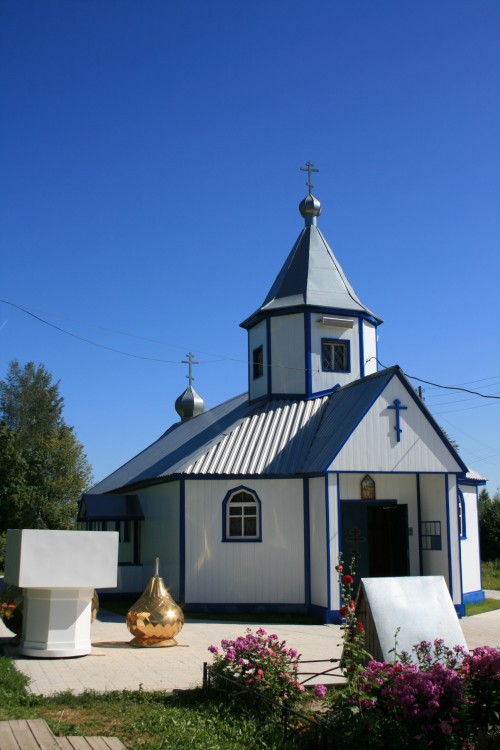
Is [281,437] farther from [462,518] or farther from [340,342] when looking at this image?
Answer: [462,518]

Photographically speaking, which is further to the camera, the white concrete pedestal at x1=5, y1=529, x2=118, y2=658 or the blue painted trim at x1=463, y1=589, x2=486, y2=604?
the blue painted trim at x1=463, y1=589, x2=486, y2=604

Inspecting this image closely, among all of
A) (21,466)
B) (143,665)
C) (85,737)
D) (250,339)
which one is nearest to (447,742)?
(85,737)

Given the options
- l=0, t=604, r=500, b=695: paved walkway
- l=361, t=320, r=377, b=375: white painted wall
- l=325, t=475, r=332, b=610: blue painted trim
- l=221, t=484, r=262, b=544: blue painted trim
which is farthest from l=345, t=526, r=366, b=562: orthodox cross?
l=361, t=320, r=377, b=375: white painted wall

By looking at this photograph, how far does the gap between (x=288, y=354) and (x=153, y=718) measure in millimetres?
14632

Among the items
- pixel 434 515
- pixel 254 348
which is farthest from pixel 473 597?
pixel 254 348

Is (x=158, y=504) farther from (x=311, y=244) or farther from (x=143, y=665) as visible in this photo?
(x=143, y=665)

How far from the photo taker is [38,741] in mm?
6723

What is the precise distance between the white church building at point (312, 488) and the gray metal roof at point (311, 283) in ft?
0.34

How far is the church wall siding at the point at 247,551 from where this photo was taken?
18219 millimetres

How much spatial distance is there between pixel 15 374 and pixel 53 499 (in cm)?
926

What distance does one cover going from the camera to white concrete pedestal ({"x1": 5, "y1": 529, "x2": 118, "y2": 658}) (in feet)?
37.6

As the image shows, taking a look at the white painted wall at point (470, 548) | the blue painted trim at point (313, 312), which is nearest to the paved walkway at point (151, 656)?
the white painted wall at point (470, 548)

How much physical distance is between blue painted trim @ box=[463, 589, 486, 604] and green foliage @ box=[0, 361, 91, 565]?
24968 millimetres

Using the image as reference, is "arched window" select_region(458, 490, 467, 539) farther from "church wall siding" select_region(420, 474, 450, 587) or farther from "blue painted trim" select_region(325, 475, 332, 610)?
"blue painted trim" select_region(325, 475, 332, 610)
